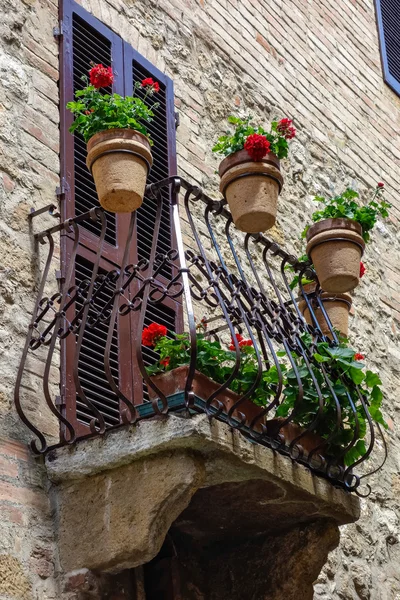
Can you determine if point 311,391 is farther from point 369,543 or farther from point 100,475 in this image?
point 369,543

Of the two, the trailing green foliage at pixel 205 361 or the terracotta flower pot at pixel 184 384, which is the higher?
the trailing green foliage at pixel 205 361

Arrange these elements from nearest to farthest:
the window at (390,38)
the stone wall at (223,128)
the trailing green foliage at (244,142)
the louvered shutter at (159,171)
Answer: the stone wall at (223,128) → the trailing green foliage at (244,142) → the louvered shutter at (159,171) → the window at (390,38)

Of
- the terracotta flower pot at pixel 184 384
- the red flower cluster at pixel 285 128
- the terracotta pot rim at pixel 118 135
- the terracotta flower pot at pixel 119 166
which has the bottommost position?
the terracotta flower pot at pixel 184 384

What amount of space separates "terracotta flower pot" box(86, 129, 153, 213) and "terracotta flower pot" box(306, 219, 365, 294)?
1418 millimetres

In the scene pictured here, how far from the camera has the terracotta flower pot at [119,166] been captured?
5.03 m

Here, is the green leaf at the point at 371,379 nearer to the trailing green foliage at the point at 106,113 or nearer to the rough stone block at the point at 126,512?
the rough stone block at the point at 126,512

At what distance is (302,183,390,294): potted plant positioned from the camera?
613 cm

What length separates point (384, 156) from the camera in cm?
973

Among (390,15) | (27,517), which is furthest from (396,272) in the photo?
(27,517)

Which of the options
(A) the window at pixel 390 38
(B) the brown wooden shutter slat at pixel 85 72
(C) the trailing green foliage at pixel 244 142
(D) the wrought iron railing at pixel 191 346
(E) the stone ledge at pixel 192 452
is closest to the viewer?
(E) the stone ledge at pixel 192 452

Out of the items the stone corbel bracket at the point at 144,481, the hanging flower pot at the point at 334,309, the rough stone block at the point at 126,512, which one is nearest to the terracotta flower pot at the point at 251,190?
the hanging flower pot at the point at 334,309

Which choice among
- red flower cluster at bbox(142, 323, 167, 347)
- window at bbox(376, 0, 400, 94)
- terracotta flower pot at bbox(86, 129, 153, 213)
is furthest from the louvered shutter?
window at bbox(376, 0, 400, 94)

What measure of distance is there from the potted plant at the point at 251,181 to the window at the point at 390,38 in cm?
507

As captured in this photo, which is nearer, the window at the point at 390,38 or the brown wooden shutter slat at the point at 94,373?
the brown wooden shutter slat at the point at 94,373
